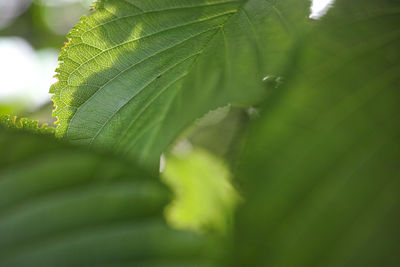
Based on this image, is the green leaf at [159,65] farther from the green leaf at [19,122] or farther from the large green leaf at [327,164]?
the large green leaf at [327,164]

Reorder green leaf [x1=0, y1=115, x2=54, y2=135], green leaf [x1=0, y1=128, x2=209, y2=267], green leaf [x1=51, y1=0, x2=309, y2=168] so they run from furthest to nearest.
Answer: green leaf [x1=51, y1=0, x2=309, y2=168] < green leaf [x1=0, y1=115, x2=54, y2=135] < green leaf [x1=0, y1=128, x2=209, y2=267]

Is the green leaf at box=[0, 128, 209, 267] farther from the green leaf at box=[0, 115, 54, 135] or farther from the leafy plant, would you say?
the green leaf at box=[0, 115, 54, 135]

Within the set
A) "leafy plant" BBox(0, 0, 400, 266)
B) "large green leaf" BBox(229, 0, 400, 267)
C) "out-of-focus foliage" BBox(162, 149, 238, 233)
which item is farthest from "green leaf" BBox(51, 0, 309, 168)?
"large green leaf" BBox(229, 0, 400, 267)

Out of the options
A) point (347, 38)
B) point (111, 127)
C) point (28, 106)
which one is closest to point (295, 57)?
point (347, 38)

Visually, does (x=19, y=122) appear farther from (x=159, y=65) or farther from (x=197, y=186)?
(x=197, y=186)

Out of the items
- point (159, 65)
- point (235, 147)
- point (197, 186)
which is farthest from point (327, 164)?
point (197, 186)

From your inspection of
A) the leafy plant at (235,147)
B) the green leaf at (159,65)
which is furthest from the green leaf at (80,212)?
the green leaf at (159,65)

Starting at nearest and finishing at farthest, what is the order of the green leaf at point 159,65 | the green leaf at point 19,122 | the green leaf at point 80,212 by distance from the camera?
the green leaf at point 80,212
the green leaf at point 19,122
the green leaf at point 159,65
